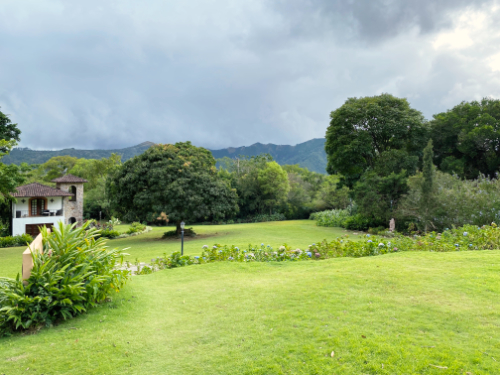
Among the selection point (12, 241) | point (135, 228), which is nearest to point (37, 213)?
point (12, 241)

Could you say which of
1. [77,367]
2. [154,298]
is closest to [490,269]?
[154,298]

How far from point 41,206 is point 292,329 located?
29422mm

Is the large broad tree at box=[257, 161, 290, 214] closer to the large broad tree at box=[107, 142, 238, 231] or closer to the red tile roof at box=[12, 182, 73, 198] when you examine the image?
the large broad tree at box=[107, 142, 238, 231]

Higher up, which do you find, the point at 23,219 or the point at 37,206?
the point at 37,206

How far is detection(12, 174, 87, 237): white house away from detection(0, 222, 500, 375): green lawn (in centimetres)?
2402

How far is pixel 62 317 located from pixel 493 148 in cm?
2934

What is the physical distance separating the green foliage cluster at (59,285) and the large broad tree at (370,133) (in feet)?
69.5

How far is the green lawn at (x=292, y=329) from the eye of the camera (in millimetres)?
3543

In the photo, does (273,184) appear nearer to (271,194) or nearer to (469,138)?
(271,194)

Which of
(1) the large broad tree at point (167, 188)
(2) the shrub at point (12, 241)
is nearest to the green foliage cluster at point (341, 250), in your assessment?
(1) the large broad tree at point (167, 188)

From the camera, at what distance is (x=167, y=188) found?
1788 cm

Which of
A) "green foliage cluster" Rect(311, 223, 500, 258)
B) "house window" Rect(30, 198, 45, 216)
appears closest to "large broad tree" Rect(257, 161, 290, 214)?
"house window" Rect(30, 198, 45, 216)

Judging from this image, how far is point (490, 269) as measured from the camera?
6.24 metres

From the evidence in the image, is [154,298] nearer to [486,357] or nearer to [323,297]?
[323,297]
